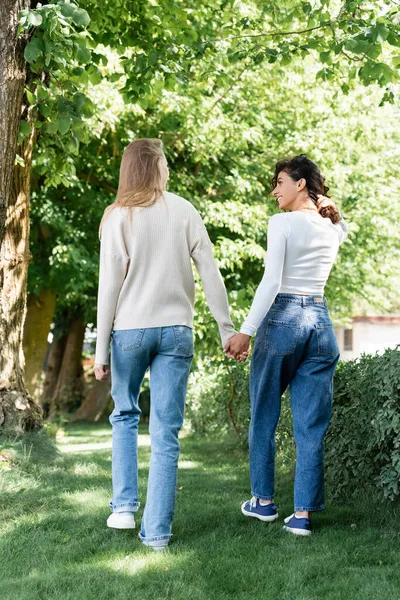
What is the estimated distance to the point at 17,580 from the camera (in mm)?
3633

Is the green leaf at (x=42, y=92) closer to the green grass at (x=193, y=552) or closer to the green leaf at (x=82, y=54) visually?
the green leaf at (x=82, y=54)

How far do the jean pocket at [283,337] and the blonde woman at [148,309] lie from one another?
0.45m

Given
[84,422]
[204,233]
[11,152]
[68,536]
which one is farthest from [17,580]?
[84,422]

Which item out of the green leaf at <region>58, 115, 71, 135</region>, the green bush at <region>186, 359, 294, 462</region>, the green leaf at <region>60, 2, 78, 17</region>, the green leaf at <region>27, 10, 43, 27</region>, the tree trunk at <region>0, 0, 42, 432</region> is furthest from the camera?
the tree trunk at <region>0, 0, 42, 432</region>

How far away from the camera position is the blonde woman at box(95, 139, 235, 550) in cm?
426

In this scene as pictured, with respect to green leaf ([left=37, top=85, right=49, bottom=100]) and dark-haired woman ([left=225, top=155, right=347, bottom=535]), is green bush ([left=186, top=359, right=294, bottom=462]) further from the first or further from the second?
green leaf ([left=37, top=85, right=49, bottom=100])

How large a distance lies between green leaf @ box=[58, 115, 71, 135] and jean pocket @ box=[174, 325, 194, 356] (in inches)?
112

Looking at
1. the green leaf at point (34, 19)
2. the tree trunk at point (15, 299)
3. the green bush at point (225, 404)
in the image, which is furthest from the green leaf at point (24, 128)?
the green bush at point (225, 404)

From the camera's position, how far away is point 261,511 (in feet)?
15.8

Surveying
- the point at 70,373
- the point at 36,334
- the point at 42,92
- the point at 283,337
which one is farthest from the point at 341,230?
the point at 70,373

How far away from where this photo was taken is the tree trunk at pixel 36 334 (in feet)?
53.9

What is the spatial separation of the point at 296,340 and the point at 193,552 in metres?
1.34

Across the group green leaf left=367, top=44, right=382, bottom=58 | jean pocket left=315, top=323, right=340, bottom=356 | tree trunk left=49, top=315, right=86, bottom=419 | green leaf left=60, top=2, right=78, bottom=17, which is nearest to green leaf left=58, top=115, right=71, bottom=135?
green leaf left=60, top=2, right=78, bottom=17

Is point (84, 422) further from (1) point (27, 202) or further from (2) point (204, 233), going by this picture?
(2) point (204, 233)
